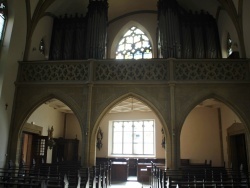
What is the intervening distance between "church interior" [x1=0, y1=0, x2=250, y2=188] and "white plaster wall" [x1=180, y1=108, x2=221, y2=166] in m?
0.06

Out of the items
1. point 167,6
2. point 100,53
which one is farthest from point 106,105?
point 167,6

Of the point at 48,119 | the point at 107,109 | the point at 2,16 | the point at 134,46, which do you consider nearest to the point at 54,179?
the point at 107,109

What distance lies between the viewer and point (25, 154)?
14.2m

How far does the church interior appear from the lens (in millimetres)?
10633

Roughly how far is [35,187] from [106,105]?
5.22 meters

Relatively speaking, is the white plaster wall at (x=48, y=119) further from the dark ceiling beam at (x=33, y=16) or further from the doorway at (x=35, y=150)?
the dark ceiling beam at (x=33, y=16)

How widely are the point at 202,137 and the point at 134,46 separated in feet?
22.2

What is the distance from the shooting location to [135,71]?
1120 centimetres

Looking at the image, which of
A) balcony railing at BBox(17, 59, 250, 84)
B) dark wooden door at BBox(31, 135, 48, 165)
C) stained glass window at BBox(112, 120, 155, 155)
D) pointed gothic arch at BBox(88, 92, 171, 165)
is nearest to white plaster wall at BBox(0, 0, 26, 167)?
balcony railing at BBox(17, 59, 250, 84)

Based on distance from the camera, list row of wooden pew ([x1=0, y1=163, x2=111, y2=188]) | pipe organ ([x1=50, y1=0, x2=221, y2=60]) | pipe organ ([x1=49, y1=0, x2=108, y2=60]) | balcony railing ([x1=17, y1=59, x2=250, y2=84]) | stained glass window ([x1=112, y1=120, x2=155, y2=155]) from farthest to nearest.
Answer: stained glass window ([x1=112, y1=120, x2=155, y2=155]) < pipe organ ([x1=49, y1=0, x2=108, y2=60]) < pipe organ ([x1=50, y1=0, x2=221, y2=60]) < balcony railing ([x1=17, y1=59, x2=250, y2=84]) < row of wooden pew ([x1=0, y1=163, x2=111, y2=188])

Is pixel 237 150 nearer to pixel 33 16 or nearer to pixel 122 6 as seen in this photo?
pixel 122 6

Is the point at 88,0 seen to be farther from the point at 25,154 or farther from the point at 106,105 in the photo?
the point at 25,154

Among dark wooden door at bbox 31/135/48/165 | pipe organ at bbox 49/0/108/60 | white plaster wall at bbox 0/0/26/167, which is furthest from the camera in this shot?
dark wooden door at bbox 31/135/48/165

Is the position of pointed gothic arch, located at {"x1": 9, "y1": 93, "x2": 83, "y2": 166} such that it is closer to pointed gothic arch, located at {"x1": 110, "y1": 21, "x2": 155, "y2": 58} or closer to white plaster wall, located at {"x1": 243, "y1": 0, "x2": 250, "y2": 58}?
pointed gothic arch, located at {"x1": 110, "y1": 21, "x2": 155, "y2": 58}
